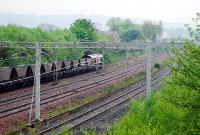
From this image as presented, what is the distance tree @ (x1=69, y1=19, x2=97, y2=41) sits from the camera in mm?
87625

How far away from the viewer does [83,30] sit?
88.1 m

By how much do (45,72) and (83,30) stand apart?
38736 millimetres

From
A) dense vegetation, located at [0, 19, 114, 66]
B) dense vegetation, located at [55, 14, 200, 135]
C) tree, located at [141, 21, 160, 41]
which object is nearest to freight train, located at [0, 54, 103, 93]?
dense vegetation, located at [0, 19, 114, 66]

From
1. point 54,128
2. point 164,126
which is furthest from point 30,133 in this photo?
point 164,126

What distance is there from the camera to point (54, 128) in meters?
27.7

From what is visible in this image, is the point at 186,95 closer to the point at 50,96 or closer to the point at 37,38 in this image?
the point at 50,96

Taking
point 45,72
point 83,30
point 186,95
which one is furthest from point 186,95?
point 83,30

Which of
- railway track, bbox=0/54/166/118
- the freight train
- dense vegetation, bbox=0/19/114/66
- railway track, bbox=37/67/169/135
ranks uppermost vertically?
dense vegetation, bbox=0/19/114/66

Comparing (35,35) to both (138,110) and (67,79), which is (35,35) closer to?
(67,79)

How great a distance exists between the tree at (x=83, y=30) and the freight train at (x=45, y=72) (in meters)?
16.8

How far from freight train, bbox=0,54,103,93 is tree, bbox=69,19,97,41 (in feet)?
55.0

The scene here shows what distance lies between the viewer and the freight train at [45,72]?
42938 mm

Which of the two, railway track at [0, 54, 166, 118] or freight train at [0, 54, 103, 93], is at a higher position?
freight train at [0, 54, 103, 93]

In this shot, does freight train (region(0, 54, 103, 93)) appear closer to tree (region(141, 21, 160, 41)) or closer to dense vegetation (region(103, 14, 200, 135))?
dense vegetation (region(103, 14, 200, 135))
